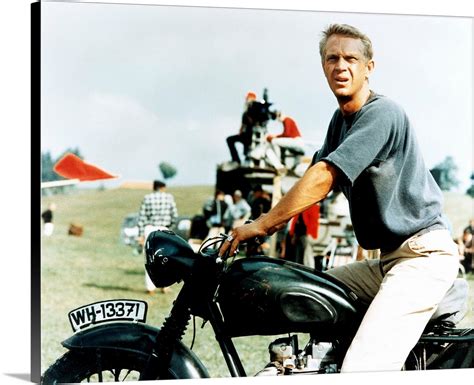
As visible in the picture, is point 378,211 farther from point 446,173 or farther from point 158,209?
point 158,209

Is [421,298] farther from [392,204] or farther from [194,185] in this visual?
[194,185]

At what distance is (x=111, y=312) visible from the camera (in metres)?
3.74

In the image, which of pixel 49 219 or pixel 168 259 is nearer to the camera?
pixel 168 259

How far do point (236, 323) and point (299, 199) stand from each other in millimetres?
517

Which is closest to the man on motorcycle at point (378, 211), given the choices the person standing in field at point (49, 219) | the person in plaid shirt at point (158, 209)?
the person in plaid shirt at point (158, 209)

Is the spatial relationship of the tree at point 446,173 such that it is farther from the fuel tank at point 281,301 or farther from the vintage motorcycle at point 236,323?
the fuel tank at point 281,301

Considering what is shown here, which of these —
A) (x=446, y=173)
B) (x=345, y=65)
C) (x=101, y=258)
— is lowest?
(x=101, y=258)

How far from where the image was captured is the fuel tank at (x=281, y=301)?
343 centimetres

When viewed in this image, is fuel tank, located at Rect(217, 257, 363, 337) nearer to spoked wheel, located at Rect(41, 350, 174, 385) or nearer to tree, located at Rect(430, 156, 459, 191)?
spoked wheel, located at Rect(41, 350, 174, 385)

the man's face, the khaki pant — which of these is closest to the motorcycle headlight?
the khaki pant

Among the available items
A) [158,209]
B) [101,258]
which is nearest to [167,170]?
[158,209]

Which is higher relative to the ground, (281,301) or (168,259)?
(168,259)

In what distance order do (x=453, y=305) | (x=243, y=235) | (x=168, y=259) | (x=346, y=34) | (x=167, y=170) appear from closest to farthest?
1. (x=243, y=235)
2. (x=168, y=259)
3. (x=453, y=305)
4. (x=346, y=34)
5. (x=167, y=170)
